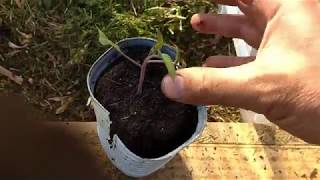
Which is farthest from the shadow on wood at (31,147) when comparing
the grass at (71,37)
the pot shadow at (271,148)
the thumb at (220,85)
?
the grass at (71,37)

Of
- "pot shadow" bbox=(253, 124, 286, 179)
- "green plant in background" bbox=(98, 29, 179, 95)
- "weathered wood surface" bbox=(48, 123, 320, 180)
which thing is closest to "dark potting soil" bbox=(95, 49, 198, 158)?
"green plant in background" bbox=(98, 29, 179, 95)

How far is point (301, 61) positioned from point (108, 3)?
32.2 inches

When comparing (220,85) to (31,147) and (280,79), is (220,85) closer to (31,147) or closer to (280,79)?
(280,79)

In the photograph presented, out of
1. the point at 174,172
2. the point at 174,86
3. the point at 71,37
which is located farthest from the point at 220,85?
the point at 71,37

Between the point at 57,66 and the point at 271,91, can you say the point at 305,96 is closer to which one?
the point at 271,91

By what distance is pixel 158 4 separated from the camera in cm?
171

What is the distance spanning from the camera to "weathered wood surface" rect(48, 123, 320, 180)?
4.32 feet

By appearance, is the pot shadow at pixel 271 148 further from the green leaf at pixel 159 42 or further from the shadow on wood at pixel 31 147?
the shadow on wood at pixel 31 147

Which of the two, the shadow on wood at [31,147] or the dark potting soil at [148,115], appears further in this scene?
the dark potting soil at [148,115]

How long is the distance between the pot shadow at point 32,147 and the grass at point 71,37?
929 millimetres

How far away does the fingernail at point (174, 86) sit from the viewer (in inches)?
38.7

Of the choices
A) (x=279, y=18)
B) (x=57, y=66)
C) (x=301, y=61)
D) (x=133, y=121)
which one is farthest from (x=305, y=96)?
(x=57, y=66)

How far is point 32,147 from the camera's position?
0.58 metres

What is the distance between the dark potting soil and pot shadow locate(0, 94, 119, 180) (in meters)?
0.55
